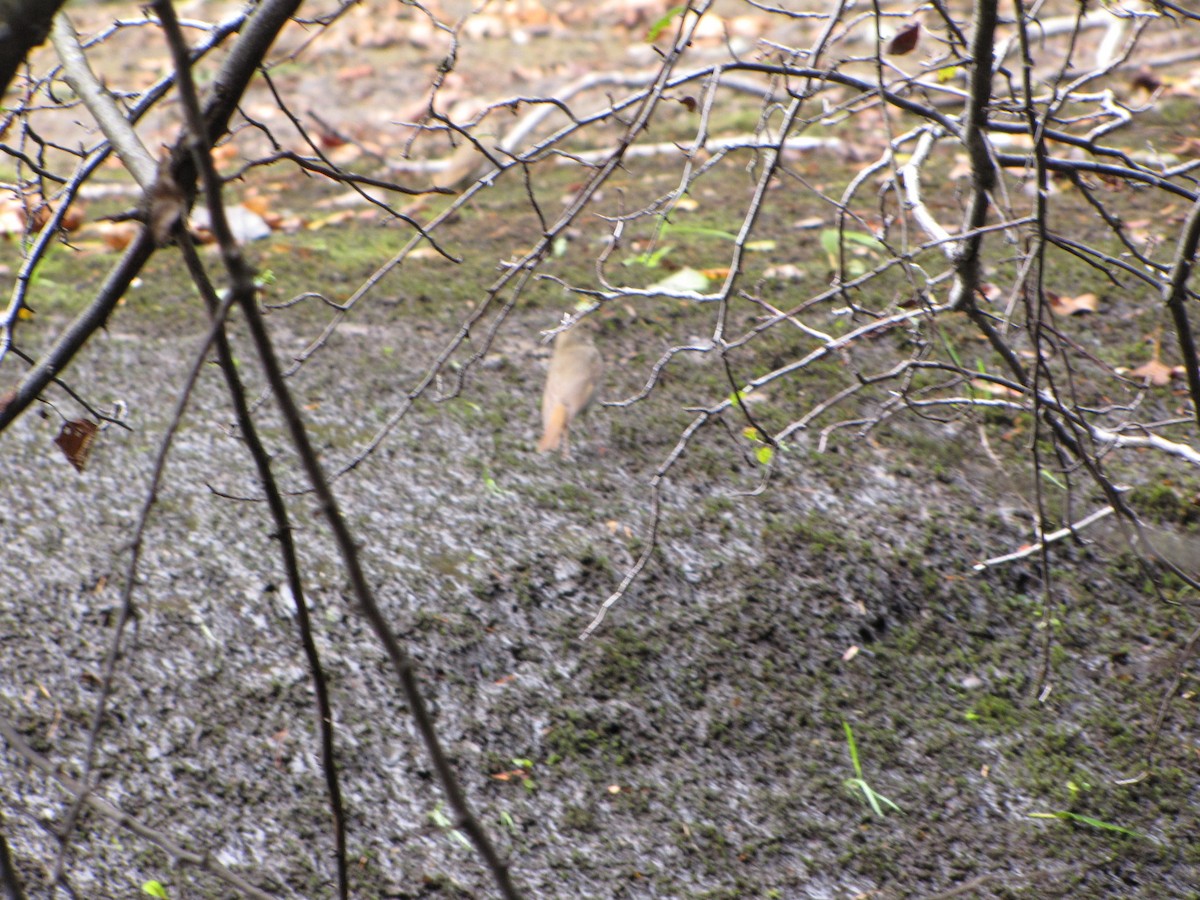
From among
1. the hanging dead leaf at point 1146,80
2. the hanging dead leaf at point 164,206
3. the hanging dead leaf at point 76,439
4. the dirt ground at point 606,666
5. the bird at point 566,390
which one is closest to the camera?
the hanging dead leaf at point 164,206

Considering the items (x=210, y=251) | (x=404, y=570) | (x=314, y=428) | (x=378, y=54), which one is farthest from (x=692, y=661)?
(x=378, y=54)

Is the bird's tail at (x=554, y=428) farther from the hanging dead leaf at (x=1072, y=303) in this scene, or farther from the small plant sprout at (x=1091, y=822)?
→ the hanging dead leaf at (x=1072, y=303)

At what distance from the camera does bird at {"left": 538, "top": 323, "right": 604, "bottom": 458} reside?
2693 millimetres

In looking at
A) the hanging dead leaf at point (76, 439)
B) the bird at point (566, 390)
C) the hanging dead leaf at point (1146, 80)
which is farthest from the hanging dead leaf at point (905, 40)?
the hanging dead leaf at point (1146, 80)

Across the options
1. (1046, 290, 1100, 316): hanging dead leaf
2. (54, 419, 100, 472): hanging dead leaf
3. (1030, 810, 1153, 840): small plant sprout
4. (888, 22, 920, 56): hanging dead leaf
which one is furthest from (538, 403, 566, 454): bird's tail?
(1046, 290, 1100, 316): hanging dead leaf

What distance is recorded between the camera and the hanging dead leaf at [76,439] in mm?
1276

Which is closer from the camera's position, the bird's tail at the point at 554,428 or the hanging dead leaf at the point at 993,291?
the bird's tail at the point at 554,428

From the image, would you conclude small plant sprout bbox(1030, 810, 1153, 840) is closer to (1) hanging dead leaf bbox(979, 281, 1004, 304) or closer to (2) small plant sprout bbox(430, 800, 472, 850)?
(2) small plant sprout bbox(430, 800, 472, 850)

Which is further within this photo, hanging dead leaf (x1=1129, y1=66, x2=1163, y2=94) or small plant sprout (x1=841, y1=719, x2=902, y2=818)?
hanging dead leaf (x1=1129, y1=66, x2=1163, y2=94)

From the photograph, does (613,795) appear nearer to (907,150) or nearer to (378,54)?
(907,150)

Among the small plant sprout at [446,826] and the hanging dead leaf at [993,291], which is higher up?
the hanging dead leaf at [993,291]

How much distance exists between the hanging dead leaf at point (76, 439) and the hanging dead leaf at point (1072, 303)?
9.35ft

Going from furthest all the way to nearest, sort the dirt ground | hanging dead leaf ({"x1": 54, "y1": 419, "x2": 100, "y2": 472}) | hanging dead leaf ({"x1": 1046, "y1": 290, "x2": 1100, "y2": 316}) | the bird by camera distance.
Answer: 1. hanging dead leaf ({"x1": 1046, "y1": 290, "x2": 1100, "y2": 316})
2. the bird
3. the dirt ground
4. hanging dead leaf ({"x1": 54, "y1": 419, "x2": 100, "y2": 472})

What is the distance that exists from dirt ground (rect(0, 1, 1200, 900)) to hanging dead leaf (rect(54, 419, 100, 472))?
473 millimetres
